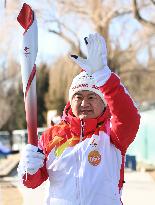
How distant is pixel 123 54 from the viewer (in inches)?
1029

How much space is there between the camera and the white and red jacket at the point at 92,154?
112 inches

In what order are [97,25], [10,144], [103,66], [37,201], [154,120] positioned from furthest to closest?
[10,144], [97,25], [154,120], [37,201], [103,66]

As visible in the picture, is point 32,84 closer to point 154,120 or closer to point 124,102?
point 124,102

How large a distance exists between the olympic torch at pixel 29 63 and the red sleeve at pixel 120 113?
0.41 m

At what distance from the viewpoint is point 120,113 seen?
288 cm

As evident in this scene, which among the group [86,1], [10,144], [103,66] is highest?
[86,1]

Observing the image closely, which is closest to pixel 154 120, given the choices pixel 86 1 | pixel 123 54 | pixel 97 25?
pixel 97 25

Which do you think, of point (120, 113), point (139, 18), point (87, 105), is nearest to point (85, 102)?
point (87, 105)

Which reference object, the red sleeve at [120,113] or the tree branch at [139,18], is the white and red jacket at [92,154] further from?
the tree branch at [139,18]

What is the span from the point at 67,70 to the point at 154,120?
13417 mm

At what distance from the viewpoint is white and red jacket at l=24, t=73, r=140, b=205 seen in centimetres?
286

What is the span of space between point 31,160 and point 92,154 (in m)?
0.30

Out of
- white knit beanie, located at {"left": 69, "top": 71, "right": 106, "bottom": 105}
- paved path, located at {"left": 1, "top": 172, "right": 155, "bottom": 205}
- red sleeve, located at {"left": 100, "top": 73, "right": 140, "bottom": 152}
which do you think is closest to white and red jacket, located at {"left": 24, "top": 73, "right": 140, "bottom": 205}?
red sleeve, located at {"left": 100, "top": 73, "right": 140, "bottom": 152}

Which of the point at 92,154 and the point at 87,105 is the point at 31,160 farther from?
the point at 87,105
